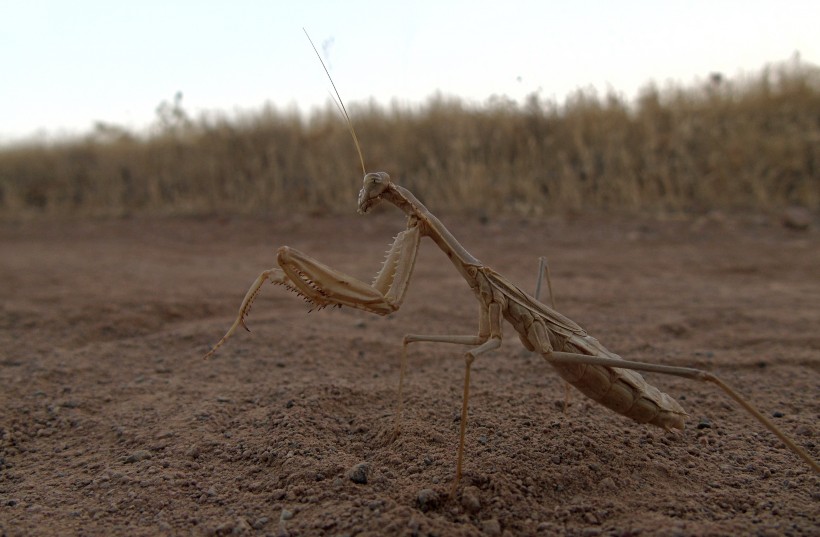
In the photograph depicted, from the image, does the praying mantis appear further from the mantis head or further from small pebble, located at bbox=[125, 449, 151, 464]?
small pebble, located at bbox=[125, 449, 151, 464]

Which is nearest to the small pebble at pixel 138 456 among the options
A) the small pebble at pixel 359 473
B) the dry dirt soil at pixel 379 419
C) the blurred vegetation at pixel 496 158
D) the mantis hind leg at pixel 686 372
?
the dry dirt soil at pixel 379 419

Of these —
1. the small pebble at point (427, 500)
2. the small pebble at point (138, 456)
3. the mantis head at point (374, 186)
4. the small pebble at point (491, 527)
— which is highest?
the mantis head at point (374, 186)

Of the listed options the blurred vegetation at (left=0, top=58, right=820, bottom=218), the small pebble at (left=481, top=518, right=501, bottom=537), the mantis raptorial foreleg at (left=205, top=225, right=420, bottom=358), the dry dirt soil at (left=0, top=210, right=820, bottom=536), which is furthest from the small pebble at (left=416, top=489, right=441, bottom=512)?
the blurred vegetation at (left=0, top=58, right=820, bottom=218)

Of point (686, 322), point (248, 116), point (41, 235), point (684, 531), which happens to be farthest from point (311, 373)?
point (248, 116)

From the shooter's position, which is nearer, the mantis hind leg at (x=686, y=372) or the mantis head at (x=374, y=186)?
the mantis hind leg at (x=686, y=372)

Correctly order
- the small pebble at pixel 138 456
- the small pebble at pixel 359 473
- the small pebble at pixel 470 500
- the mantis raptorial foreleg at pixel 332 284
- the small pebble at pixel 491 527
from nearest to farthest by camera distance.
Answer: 1. the small pebble at pixel 491 527
2. the small pebble at pixel 470 500
3. the small pebble at pixel 359 473
4. the mantis raptorial foreleg at pixel 332 284
5. the small pebble at pixel 138 456

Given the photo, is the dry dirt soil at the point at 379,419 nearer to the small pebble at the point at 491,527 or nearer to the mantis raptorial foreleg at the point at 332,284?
the small pebble at the point at 491,527

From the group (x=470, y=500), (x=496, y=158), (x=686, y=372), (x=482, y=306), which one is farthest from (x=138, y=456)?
(x=496, y=158)

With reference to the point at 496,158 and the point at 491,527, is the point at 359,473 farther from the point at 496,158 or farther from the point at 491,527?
the point at 496,158
